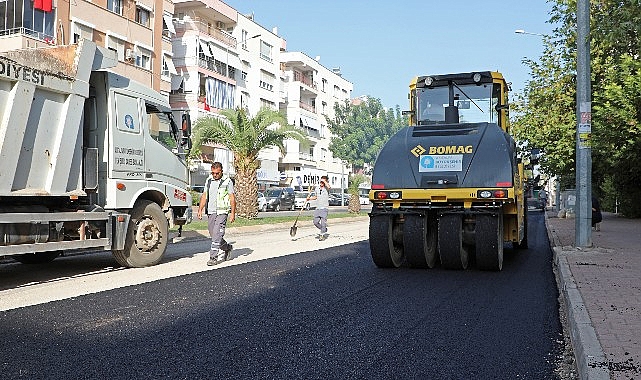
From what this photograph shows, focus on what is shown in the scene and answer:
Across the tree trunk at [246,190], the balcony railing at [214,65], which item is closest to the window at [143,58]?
the balcony railing at [214,65]

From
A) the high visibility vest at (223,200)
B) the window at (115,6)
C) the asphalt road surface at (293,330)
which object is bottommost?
the asphalt road surface at (293,330)

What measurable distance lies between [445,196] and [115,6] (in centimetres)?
2820

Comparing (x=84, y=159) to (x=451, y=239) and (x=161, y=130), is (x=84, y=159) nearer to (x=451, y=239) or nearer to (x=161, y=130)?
(x=161, y=130)

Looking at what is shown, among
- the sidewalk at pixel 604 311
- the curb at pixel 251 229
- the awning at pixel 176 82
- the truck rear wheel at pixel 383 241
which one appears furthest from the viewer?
the awning at pixel 176 82

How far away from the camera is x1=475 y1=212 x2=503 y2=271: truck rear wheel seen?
876 cm

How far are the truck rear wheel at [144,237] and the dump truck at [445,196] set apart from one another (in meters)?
3.48

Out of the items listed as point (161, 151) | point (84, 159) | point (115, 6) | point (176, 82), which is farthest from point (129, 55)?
point (84, 159)

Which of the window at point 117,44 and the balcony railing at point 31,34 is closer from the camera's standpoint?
the balcony railing at point 31,34

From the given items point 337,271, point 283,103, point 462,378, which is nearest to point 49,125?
point 337,271

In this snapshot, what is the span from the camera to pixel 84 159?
859 centimetres

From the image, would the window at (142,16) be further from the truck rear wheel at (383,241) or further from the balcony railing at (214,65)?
the truck rear wheel at (383,241)

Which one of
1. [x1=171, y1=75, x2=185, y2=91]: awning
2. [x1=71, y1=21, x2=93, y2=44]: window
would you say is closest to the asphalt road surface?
[x1=71, y1=21, x2=93, y2=44]: window

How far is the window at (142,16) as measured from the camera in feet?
112

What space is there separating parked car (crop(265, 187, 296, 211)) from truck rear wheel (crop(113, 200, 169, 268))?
31037 mm
